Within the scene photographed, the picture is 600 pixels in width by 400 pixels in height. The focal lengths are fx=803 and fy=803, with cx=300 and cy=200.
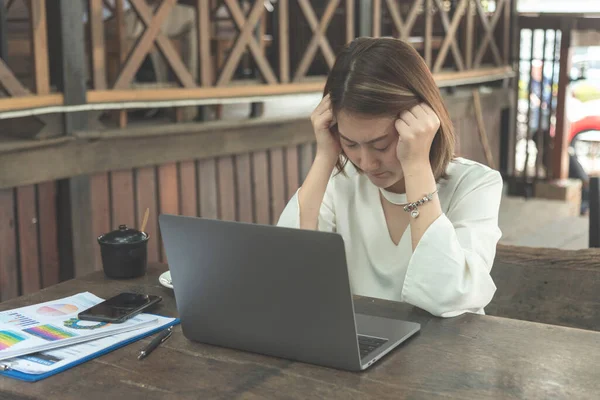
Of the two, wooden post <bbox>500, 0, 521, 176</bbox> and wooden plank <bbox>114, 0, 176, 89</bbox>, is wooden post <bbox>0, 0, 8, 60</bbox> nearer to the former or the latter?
wooden plank <bbox>114, 0, 176, 89</bbox>

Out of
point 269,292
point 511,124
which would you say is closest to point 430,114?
point 269,292

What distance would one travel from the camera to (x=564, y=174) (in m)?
7.77

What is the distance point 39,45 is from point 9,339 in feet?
6.38

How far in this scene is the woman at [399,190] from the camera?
1954 millimetres

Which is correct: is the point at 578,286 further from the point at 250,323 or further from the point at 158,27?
the point at 158,27

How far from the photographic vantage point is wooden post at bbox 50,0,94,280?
11.3 ft

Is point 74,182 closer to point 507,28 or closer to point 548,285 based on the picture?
point 548,285

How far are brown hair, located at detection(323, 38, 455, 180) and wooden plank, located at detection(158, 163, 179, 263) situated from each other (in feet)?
6.96

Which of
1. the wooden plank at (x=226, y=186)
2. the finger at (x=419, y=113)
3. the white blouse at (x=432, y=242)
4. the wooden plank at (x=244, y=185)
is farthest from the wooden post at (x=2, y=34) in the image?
the finger at (x=419, y=113)

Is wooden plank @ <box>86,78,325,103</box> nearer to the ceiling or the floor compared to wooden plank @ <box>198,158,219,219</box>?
nearer to the ceiling

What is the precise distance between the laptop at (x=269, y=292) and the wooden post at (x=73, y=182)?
2026 mm

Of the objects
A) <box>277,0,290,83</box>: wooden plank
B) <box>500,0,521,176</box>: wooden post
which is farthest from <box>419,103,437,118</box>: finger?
<box>500,0,521,176</box>: wooden post

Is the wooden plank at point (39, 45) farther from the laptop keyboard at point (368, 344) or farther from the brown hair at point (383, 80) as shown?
the laptop keyboard at point (368, 344)

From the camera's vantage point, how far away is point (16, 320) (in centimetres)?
187
